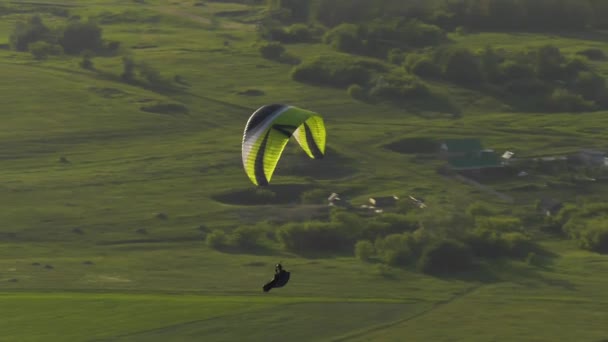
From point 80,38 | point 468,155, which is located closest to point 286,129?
point 468,155

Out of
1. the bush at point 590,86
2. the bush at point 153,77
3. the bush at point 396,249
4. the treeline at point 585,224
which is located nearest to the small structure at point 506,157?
the treeline at point 585,224

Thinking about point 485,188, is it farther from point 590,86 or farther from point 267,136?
point 267,136

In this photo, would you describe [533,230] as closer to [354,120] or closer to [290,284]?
[290,284]

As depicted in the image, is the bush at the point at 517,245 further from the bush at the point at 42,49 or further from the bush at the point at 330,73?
the bush at the point at 42,49

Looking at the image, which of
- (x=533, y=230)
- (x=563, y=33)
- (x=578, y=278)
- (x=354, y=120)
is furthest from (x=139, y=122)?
(x=563, y=33)

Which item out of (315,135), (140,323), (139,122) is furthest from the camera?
(139,122)

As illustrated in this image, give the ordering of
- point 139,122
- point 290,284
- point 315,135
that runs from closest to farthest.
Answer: point 315,135
point 290,284
point 139,122
